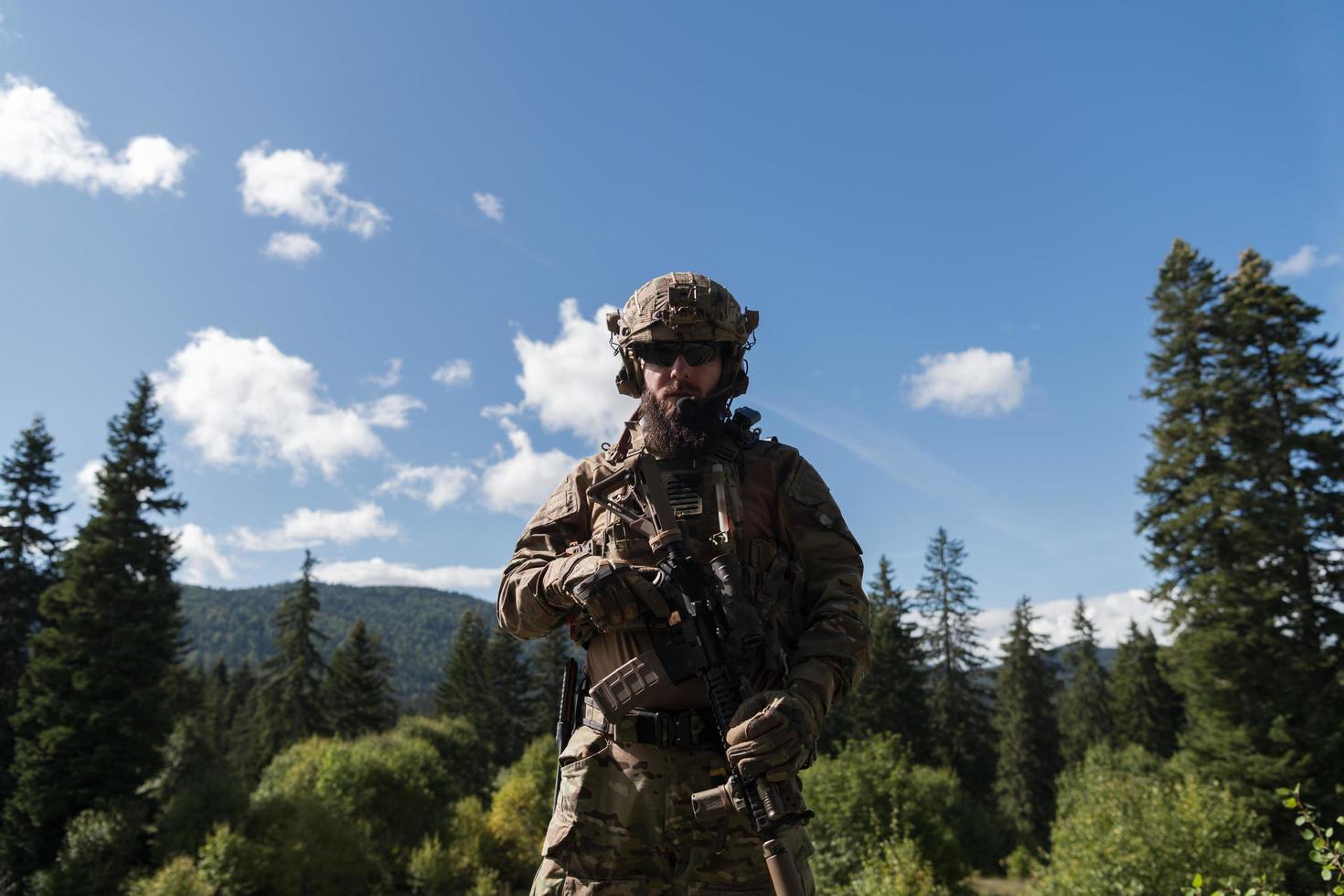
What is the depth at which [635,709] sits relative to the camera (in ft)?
10.4

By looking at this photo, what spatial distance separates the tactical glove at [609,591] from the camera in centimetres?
304

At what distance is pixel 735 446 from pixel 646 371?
566 mm

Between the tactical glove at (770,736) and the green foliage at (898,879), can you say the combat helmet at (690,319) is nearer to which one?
the tactical glove at (770,736)

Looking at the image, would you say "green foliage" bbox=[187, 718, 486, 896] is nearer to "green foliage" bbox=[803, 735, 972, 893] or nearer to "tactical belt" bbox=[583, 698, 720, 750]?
"green foliage" bbox=[803, 735, 972, 893]

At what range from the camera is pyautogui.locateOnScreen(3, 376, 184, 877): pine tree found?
92.7 ft

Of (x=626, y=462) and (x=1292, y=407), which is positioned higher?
(x=1292, y=407)

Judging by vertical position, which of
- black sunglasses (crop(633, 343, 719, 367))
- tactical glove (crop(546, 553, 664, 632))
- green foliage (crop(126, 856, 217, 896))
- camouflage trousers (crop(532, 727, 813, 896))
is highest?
black sunglasses (crop(633, 343, 719, 367))

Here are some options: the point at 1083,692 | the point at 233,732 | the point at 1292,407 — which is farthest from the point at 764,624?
the point at 233,732

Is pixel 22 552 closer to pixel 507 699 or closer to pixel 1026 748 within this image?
pixel 507 699

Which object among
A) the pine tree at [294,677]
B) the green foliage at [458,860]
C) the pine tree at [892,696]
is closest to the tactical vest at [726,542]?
the green foliage at [458,860]

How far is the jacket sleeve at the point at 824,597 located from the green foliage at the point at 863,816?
87.1 ft

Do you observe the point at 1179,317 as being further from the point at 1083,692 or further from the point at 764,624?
the point at 1083,692

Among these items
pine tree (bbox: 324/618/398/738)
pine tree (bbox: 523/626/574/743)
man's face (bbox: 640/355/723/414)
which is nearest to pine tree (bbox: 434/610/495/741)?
pine tree (bbox: 523/626/574/743)

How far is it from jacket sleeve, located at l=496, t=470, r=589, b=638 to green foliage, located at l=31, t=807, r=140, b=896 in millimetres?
32939
